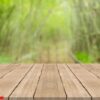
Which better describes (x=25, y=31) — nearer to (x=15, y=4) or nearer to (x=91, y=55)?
(x=15, y=4)

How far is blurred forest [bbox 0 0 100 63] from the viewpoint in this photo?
9.46 feet

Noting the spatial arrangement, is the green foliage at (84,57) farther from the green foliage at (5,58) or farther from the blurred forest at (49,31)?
the green foliage at (5,58)

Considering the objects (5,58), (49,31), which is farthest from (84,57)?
(5,58)

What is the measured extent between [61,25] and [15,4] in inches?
20.6

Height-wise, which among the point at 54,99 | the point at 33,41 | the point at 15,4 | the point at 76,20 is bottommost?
the point at 54,99

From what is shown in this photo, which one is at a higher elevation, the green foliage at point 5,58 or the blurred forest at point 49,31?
the blurred forest at point 49,31

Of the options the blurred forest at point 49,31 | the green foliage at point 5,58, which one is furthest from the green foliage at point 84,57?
the green foliage at point 5,58

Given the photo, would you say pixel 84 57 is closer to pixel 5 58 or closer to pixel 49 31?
pixel 49 31

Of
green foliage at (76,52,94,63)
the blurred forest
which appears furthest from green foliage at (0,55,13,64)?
green foliage at (76,52,94,63)

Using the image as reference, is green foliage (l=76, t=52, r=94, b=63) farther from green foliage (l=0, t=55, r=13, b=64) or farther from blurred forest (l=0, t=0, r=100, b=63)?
green foliage (l=0, t=55, r=13, b=64)

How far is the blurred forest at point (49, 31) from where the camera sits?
2883 mm

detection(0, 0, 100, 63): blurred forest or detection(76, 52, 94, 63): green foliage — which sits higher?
detection(0, 0, 100, 63): blurred forest

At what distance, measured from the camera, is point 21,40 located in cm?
286

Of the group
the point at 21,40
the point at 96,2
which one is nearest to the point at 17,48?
the point at 21,40
